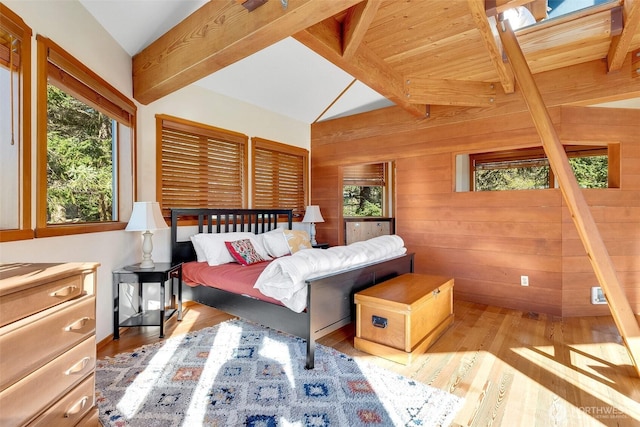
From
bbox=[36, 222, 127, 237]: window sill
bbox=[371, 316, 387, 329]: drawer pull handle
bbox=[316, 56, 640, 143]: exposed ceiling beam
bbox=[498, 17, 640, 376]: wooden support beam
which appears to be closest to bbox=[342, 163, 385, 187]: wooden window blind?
bbox=[316, 56, 640, 143]: exposed ceiling beam

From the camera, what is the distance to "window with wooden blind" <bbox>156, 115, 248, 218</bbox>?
3.53 meters

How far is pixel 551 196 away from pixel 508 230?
0.55 meters

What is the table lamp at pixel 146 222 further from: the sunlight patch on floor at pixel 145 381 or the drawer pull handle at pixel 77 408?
the drawer pull handle at pixel 77 408

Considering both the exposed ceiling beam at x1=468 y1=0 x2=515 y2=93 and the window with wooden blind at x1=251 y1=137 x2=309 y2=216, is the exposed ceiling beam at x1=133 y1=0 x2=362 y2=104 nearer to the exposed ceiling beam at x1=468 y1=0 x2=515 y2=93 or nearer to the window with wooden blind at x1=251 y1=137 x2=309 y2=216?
the exposed ceiling beam at x1=468 y1=0 x2=515 y2=93

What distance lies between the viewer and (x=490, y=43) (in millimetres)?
2480

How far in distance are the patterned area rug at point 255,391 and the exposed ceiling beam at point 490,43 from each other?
2.52 meters

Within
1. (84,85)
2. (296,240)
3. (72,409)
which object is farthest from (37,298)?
(296,240)

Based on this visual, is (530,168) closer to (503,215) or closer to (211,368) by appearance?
(503,215)

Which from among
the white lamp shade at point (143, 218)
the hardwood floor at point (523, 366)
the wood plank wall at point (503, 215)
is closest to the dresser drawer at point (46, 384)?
the hardwood floor at point (523, 366)

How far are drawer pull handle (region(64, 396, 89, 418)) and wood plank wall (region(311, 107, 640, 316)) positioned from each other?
3.71 m

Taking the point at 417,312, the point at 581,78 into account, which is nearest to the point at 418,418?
the point at 417,312

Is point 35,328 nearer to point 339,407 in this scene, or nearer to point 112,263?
point 339,407

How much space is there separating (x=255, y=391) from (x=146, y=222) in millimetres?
1740

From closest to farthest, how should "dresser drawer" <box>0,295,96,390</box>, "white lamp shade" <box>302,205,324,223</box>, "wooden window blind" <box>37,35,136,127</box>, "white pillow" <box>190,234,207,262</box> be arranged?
"dresser drawer" <box>0,295,96,390</box> → "wooden window blind" <box>37,35,136,127</box> → "white pillow" <box>190,234,207,262</box> → "white lamp shade" <box>302,205,324,223</box>
